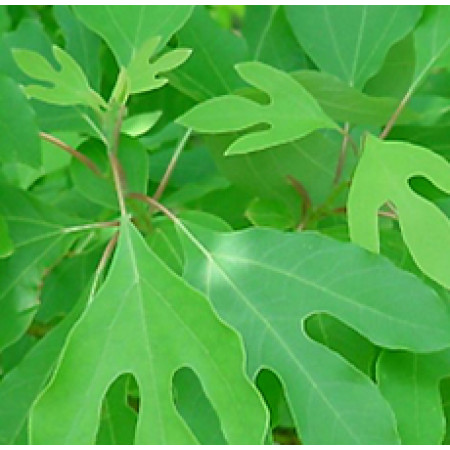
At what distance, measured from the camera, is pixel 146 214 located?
939mm

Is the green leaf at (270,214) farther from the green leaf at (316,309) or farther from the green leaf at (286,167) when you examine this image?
the green leaf at (316,309)

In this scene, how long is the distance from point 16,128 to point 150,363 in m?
0.27

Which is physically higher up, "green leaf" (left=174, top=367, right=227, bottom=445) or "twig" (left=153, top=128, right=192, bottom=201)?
"twig" (left=153, top=128, right=192, bottom=201)

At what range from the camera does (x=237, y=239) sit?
85 cm

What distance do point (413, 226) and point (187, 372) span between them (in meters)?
0.23

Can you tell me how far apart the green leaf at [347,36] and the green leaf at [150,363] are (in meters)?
0.34

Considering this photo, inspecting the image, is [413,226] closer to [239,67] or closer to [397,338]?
[397,338]

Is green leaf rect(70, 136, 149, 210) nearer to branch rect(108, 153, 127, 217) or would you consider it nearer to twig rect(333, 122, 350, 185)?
branch rect(108, 153, 127, 217)

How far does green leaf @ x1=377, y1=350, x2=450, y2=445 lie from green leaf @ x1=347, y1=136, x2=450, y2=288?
0.09 m

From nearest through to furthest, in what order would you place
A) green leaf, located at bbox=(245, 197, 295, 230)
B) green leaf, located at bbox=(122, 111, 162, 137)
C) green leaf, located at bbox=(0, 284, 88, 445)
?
green leaf, located at bbox=(0, 284, 88, 445) → green leaf, located at bbox=(245, 197, 295, 230) → green leaf, located at bbox=(122, 111, 162, 137)

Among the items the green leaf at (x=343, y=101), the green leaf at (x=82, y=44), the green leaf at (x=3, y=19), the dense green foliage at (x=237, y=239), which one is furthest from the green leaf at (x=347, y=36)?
the green leaf at (x=3, y=19)

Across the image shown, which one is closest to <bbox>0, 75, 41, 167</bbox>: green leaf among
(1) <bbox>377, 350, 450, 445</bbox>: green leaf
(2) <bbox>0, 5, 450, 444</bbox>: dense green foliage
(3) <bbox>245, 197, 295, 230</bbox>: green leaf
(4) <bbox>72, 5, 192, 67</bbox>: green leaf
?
(2) <bbox>0, 5, 450, 444</bbox>: dense green foliage

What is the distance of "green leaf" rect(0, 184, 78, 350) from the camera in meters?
0.92

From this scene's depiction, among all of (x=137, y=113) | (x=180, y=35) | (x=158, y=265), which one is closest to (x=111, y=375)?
(x=158, y=265)
